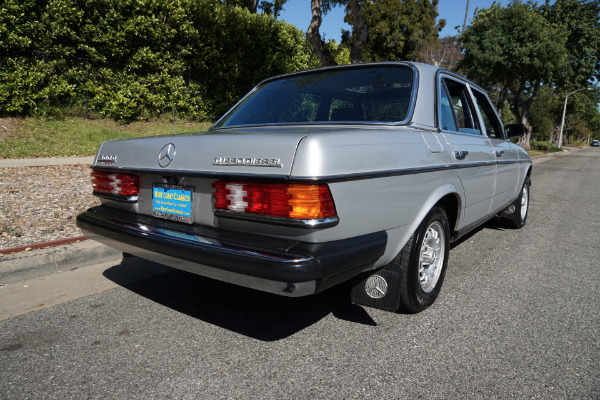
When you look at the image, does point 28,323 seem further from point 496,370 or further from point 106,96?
point 106,96

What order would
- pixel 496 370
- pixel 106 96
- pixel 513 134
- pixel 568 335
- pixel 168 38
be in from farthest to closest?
pixel 168 38 → pixel 106 96 → pixel 513 134 → pixel 568 335 → pixel 496 370

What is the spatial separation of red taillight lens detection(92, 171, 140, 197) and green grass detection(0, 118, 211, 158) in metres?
6.91

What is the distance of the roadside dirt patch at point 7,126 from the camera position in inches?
354

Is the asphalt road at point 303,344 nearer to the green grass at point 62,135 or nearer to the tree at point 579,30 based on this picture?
the green grass at point 62,135

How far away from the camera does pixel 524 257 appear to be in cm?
419

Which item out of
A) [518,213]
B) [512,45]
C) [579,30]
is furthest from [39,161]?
[579,30]

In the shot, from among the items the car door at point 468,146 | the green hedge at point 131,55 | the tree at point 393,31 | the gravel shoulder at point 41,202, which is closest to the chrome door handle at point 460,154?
the car door at point 468,146

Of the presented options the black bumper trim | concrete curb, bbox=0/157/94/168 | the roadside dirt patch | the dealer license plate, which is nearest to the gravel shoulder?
concrete curb, bbox=0/157/94/168

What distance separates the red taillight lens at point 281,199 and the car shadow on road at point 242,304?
3.00 feet

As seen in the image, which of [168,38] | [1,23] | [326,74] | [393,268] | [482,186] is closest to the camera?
[393,268]

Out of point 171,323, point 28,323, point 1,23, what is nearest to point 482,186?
point 171,323

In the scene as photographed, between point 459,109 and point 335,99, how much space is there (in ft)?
4.01

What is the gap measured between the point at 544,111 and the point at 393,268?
61.9 metres

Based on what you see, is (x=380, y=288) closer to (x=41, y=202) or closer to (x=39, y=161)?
(x=41, y=202)
